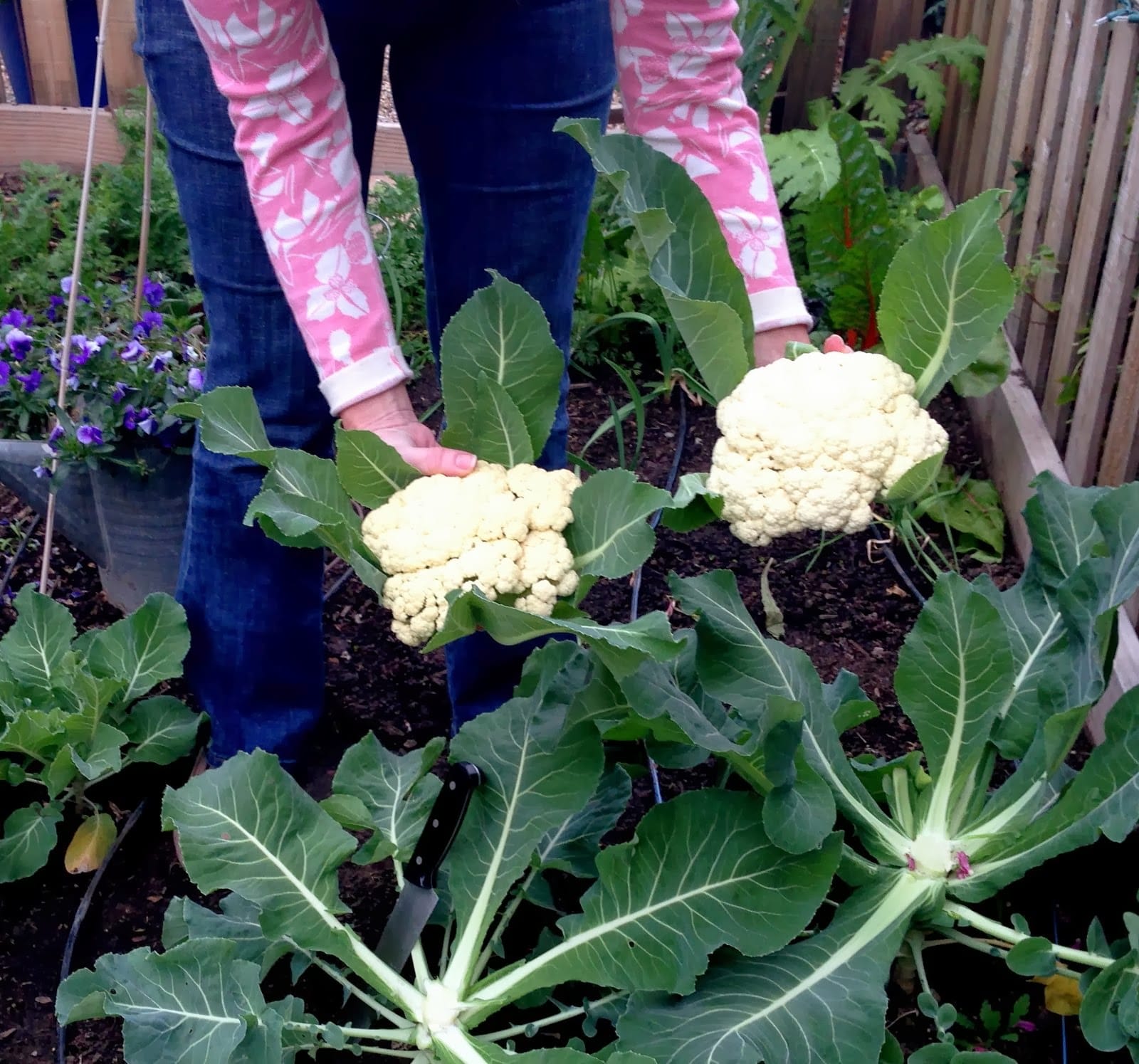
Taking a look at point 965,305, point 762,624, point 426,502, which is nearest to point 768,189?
point 965,305

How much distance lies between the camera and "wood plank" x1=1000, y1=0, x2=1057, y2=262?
2.91 meters

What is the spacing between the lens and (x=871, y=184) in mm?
2715

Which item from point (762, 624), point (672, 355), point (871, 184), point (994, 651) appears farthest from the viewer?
point (672, 355)

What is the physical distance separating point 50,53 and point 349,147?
12.2ft

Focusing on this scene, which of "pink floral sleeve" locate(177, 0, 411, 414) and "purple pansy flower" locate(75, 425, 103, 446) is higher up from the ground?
"pink floral sleeve" locate(177, 0, 411, 414)

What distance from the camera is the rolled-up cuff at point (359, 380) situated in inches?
52.8

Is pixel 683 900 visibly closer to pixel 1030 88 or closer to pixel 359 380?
pixel 359 380

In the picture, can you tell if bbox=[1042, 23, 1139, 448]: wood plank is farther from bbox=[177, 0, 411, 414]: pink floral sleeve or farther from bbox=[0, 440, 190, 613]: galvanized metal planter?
bbox=[0, 440, 190, 613]: galvanized metal planter

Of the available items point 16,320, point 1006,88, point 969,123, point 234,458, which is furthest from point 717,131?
point 969,123

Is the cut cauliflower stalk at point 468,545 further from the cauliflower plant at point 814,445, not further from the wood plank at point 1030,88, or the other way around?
the wood plank at point 1030,88

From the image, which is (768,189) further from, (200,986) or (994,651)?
(200,986)

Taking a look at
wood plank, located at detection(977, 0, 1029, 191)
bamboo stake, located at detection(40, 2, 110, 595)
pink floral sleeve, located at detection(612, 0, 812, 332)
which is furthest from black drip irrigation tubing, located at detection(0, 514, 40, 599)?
wood plank, located at detection(977, 0, 1029, 191)

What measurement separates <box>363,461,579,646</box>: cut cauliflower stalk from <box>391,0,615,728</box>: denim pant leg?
0.69 ft

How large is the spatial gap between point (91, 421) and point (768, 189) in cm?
137
